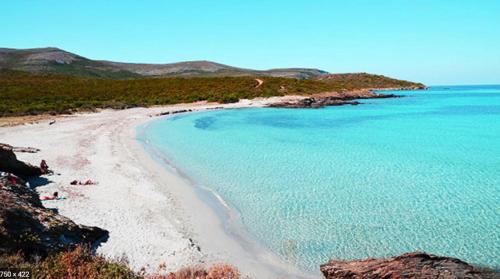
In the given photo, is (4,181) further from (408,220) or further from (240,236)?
(408,220)

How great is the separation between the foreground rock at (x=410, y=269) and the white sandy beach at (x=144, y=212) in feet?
4.53

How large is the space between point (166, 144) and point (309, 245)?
17.5 meters

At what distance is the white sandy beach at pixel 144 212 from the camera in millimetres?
8672

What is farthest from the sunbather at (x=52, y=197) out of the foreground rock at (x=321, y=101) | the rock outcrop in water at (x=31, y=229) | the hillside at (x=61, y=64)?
the hillside at (x=61, y=64)

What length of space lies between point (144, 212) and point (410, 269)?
732 centimetres

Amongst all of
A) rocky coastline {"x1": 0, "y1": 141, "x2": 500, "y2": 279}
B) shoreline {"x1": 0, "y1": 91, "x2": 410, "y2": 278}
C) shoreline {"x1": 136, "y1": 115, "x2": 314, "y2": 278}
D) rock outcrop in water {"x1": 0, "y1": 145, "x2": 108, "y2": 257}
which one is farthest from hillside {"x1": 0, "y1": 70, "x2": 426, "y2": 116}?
rocky coastline {"x1": 0, "y1": 141, "x2": 500, "y2": 279}

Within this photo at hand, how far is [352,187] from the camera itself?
597 inches

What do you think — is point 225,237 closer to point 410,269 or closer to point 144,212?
point 144,212

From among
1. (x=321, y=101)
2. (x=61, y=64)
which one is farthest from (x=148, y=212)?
(x=61, y=64)

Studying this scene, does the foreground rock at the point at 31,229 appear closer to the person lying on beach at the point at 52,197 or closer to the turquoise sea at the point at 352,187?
the person lying on beach at the point at 52,197

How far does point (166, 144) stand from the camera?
25500 mm

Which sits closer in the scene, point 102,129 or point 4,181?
point 4,181

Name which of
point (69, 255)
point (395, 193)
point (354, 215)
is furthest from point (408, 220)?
point (69, 255)

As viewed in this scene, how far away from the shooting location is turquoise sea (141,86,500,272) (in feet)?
32.0
